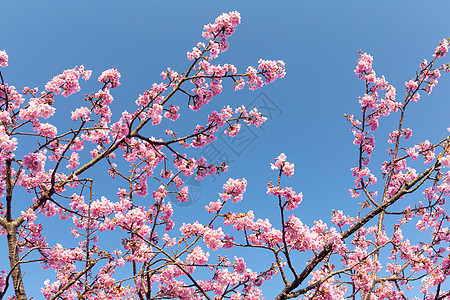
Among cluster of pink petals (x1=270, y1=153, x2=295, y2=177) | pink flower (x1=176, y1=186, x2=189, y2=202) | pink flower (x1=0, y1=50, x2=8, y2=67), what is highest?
pink flower (x1=0, y1=50, x2=8, y2=67)

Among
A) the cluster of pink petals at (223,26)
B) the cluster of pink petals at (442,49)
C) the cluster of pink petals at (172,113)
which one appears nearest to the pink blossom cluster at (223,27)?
the cluster of pink petals at (223,26)

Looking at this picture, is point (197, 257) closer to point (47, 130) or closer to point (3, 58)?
point (47, 130)

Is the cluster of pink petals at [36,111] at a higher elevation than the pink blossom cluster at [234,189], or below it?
higher

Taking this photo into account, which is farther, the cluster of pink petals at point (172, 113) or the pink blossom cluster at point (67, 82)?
the cluster of pink petals at point (172, 113)

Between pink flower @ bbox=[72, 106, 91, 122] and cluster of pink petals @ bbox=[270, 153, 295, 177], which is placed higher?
pink flower @ bbox=[72, 106, 91, 122]

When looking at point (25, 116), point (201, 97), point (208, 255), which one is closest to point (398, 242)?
point (208, 255)

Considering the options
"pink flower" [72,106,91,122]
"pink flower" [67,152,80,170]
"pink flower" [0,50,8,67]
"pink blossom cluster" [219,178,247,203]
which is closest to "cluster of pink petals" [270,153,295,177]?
"pink blossom cluster" [219,178,247,203]

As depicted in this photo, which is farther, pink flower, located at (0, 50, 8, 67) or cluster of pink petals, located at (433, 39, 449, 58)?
cluster of pink petals, located at (433, 39, 449, 58)

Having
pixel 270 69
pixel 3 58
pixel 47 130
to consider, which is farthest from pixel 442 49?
pixel 3 58

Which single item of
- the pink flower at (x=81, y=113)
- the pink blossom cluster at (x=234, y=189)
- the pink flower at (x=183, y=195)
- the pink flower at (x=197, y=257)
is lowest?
the pink flower at (x=197, y=257)

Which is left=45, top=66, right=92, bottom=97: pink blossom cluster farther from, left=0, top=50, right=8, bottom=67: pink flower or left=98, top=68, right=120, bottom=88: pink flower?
left=0, top=50, right=8, bottom=67: pink flower

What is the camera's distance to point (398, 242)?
22.7 feet

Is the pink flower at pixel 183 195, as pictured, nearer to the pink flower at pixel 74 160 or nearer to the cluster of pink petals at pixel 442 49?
the pink flower at pixel 74 160

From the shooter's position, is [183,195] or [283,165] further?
[183,195]
